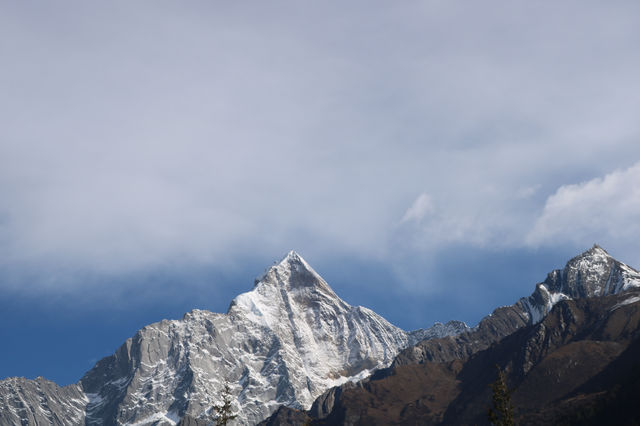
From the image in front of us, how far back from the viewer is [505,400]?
98.6 m

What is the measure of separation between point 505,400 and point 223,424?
40.4 metres

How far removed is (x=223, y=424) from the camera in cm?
11000

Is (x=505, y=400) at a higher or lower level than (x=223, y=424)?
lower

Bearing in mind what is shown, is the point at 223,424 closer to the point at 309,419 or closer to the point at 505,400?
the point at 309,419

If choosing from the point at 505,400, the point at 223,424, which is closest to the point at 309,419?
the point at 223,424

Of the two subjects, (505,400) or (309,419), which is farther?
(309,419)

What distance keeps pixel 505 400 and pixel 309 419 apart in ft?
106

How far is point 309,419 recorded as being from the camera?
382 feet

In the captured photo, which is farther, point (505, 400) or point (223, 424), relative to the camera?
point (223, 424)

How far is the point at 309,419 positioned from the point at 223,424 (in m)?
14.0
